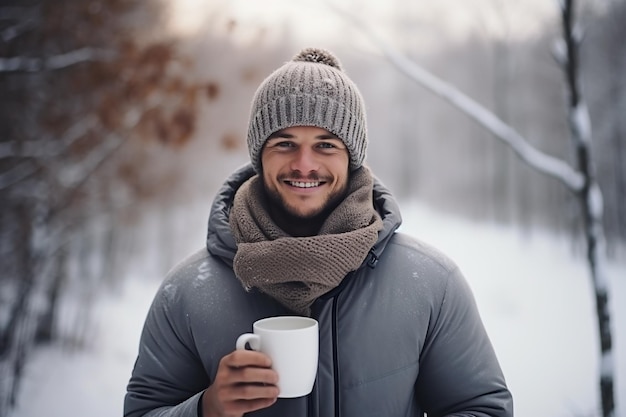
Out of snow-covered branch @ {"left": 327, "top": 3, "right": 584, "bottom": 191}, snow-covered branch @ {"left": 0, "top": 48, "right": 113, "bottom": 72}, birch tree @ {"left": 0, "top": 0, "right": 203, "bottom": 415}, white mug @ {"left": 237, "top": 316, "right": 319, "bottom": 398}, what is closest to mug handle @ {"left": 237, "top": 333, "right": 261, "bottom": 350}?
white mug @ {"left": 237, "top": 316, "right": 319, "bottom": 398}

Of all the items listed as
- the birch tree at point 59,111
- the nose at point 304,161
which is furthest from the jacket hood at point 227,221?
the birch tree at point 59,111

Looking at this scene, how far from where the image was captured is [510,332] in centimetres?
368

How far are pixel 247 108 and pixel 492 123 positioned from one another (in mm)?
2240

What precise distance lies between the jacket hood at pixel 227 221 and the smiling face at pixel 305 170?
0.13 meters

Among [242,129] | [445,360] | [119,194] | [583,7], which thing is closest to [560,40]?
[583,7]

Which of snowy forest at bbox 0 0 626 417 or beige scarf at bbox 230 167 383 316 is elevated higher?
snowy forest at bbox 0 0 626 417

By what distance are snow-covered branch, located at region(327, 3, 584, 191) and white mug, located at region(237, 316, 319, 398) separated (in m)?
1.78

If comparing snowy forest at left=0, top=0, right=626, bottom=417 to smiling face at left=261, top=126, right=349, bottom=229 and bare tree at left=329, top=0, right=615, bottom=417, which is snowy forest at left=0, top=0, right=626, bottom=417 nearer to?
bare tree at left=329, top=0, right=615, bottom=417

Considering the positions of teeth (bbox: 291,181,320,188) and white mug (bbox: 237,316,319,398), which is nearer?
white mug (bbox: 237,316,319,398)

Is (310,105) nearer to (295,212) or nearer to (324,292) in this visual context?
(295,212)

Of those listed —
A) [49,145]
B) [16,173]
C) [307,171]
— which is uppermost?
[49,145]

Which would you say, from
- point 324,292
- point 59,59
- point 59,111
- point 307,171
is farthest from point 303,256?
point 59,111

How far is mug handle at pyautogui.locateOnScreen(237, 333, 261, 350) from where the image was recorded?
0.74 m

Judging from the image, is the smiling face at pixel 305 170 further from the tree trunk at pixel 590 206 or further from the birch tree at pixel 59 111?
the birch tree at pixel 59 111
